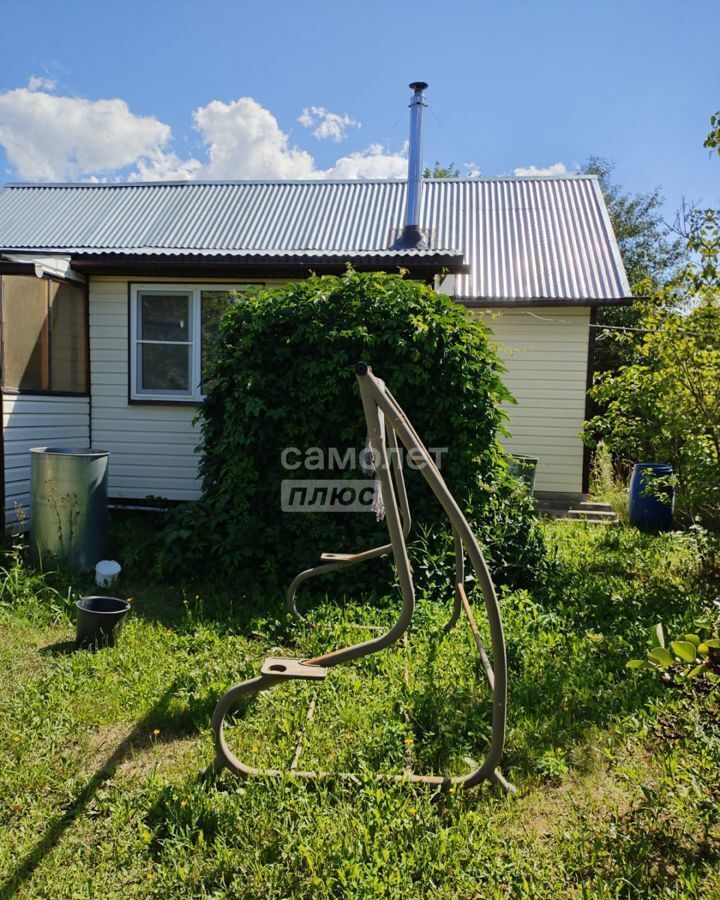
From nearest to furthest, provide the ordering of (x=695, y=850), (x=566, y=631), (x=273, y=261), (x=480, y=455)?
(x=695, y=850) → (x=566, y=631) → (x=480, y=455) → (x=273, y=261)

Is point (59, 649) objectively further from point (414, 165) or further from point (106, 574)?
point (414, 165)

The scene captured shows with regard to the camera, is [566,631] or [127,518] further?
[127,518]

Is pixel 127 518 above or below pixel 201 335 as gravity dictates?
below

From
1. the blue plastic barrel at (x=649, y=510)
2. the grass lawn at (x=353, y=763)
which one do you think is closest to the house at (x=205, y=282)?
the blue plastic barrel at (x=649, y=510)

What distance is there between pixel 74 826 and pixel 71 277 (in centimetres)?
607

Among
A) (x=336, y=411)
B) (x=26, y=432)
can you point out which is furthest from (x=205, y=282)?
(x=336, y=411)

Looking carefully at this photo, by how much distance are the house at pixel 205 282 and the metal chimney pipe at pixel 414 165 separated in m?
Answer: 0.30

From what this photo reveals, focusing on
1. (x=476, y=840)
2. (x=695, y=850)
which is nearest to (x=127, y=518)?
(x=476, y=840)

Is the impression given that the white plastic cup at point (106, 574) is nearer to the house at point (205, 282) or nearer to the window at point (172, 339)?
the house at point (205, 282)

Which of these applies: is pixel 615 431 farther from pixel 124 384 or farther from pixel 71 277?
pixel 71 277

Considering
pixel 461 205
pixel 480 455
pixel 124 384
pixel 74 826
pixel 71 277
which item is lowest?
pixel 74 826

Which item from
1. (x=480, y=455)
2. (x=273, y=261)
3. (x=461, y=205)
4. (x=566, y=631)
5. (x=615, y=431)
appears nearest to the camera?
(x=566, y=631)

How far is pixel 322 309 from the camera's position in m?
4.93

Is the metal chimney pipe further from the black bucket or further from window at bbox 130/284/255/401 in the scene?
the black bucket
